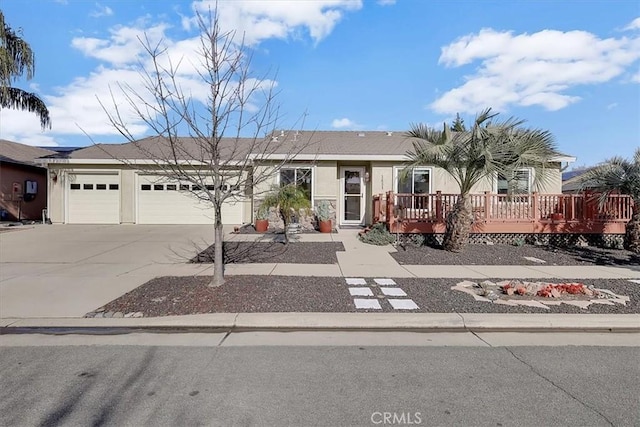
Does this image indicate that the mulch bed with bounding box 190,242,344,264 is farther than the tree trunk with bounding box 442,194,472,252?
No

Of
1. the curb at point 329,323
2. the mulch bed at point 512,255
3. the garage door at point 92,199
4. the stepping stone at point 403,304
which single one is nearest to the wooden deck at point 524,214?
the mulch bed at point 512,255

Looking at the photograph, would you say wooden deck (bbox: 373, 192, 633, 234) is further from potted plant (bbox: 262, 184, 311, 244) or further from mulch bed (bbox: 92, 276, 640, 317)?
mulch bed (bbox: 92, 276, 640, 317)

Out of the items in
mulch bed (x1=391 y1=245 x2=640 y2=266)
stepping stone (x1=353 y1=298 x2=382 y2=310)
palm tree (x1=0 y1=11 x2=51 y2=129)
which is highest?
palm tree (x1=0 y1=11 x2=51 y2=129)

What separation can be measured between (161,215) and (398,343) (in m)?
14.8

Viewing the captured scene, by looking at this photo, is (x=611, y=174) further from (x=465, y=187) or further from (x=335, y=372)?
(x=335, y=372)

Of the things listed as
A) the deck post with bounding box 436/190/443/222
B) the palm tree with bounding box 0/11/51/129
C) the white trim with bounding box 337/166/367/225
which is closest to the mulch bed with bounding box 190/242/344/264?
the deck post with bounding box 436/190/443/222

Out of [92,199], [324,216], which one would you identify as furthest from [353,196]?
[92,199]

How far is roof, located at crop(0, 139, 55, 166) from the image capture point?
1913 centimetres

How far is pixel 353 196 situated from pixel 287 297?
10031 millimetres

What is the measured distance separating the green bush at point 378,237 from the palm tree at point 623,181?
6.29 meters

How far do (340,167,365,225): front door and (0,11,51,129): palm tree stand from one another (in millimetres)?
13529

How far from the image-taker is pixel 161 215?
53.8 feet

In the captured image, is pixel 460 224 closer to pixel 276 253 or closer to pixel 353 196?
pixel 276 253

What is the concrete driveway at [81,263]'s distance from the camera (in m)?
5.80
